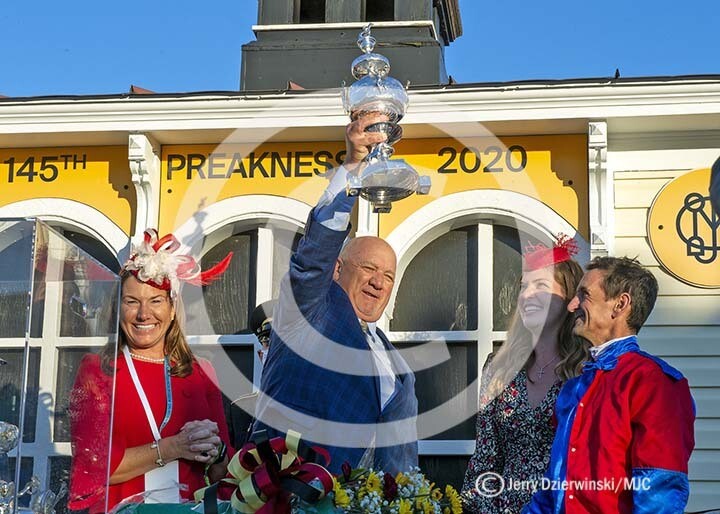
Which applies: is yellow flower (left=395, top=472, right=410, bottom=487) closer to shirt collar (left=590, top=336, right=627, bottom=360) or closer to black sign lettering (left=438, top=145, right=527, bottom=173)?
shirt collar (left=590, top=336, right=627, bottom=360)

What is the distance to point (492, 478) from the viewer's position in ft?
16.1

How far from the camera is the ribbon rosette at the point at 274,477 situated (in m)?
3.17

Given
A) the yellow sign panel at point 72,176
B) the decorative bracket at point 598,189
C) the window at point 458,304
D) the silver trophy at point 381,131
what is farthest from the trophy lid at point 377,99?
the yellow sign panel at point 72,176

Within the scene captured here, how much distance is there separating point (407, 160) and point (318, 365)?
3470mm

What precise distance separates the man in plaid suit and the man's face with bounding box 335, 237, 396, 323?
89 millimetres

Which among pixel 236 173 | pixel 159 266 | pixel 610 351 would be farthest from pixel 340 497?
pixel 236 173

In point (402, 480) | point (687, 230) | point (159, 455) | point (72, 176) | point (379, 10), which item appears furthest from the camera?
point (379, 10)

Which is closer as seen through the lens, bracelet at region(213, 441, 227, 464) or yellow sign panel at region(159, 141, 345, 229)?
bracelet at region(213, 441, 227, 464)

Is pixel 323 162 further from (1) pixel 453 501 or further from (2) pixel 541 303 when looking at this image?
(1) pixel 453 501

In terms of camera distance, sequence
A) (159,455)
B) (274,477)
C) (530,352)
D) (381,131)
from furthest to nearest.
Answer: (530,352), (159,455), (381,131), (274,477)

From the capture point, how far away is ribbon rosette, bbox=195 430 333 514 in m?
3.17

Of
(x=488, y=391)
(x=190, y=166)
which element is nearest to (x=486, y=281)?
(x=190, y=166)

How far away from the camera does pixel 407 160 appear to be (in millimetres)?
7668

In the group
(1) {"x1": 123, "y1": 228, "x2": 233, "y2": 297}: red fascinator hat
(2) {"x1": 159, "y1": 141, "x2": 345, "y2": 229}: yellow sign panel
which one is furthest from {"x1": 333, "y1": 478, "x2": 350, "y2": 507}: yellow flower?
(2) {"x1": 159, "y1": 141, "x2": 345, "y2": 229}: yellow sign panel
